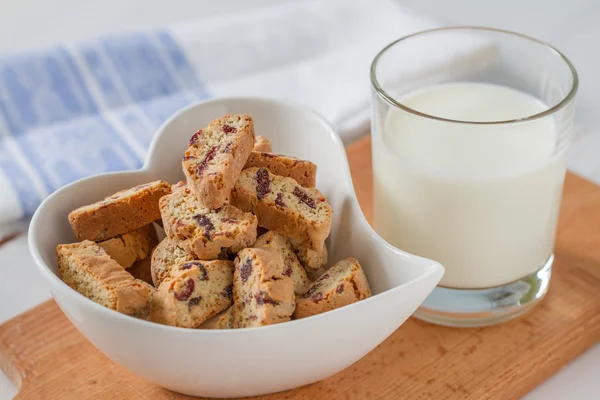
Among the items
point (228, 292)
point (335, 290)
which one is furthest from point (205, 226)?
point (335, 290)

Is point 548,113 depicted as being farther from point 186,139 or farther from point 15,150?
point 15,150

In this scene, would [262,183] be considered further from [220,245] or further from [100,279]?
[100,279]

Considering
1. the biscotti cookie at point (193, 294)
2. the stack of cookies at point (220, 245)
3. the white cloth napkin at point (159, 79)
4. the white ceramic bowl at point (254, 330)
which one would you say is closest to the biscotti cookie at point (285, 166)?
the stack of cookies at point (220, 245)

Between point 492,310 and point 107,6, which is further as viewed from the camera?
point 107,6

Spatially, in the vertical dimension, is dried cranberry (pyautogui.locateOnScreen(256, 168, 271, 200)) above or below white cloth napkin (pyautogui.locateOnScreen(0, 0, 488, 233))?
above

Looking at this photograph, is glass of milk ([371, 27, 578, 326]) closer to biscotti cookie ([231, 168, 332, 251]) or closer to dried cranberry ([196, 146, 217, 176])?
biscotti cookie ([231, 168, 332, 251])

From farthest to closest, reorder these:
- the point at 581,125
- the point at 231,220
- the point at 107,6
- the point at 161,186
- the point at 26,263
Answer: the point at 107,6 → the point at 581,125 → the point at 26,263 → the point at 161,186 → the point at 231,220

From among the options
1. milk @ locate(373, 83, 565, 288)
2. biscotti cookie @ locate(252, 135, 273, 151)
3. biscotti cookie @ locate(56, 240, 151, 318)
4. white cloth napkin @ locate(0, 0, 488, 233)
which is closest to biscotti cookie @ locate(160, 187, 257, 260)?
biscotti cookie @ locate(56, 240, 151, 318)

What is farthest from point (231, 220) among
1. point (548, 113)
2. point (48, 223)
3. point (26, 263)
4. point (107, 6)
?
point (107, 6)
